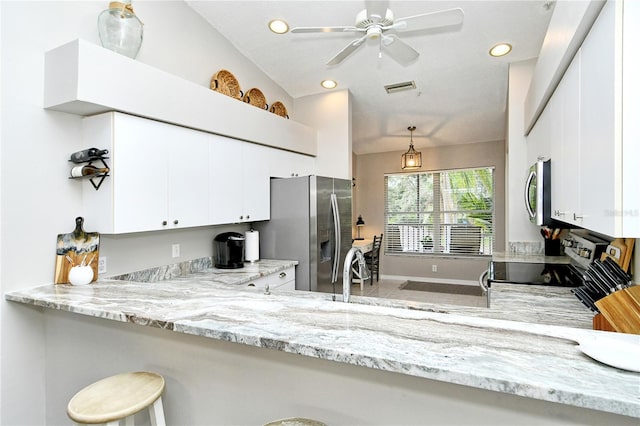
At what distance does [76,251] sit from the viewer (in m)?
2.16

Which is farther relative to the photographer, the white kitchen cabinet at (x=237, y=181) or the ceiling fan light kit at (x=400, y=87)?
the ceiling fan light kit at (x=400, y=87)

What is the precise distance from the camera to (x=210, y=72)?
10.8ft

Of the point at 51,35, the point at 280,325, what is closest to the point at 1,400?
the point at 280,325

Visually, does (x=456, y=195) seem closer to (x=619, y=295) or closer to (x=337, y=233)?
(x=337, y=233)

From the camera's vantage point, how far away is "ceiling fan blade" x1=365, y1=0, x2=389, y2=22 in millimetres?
2062

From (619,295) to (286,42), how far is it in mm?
3306

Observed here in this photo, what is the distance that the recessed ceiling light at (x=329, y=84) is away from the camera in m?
4.06

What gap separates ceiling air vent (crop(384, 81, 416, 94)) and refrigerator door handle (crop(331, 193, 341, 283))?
149 cm

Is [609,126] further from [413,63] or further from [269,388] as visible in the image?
[413,63]

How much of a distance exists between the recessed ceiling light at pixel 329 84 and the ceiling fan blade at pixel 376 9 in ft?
6.17

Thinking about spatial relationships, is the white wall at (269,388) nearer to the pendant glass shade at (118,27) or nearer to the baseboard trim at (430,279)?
the pendant glass shade at (118,27)

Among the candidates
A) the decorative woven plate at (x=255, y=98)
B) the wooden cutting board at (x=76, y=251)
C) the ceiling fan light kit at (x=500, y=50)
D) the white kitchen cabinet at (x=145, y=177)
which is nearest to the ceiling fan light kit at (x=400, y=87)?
the ceiling fan light kit at (x=500, y=50)

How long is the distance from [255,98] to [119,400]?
312 centimetres

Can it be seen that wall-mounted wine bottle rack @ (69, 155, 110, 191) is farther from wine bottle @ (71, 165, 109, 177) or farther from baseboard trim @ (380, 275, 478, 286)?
baseboard trim @ (380, 275, 478, 286)
